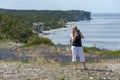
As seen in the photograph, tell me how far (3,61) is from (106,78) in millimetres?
6315

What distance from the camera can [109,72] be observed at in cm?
1432

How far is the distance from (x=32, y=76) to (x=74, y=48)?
2056 mm

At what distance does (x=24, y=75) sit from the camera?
1357 cm

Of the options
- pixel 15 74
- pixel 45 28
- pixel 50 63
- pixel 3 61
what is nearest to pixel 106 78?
pixel 15 74

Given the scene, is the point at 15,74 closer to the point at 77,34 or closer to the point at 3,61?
the point at 77,34

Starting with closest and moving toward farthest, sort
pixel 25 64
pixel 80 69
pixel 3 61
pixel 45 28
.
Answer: pixel 80 69, pixel 25 64, pixel 3 61, pixel 45 28

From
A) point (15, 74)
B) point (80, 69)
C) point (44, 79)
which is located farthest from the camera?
point (80, 69)

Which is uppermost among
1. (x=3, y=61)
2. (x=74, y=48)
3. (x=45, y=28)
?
(x=74, y=48)

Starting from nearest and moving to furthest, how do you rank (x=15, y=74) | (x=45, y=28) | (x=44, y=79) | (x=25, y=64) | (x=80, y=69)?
(x=44, y=79), (x=15, y=74), (x=80, y=69), (x=25, y=64), (x=45, y=28)

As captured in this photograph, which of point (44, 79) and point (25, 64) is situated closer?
point (44, 79)

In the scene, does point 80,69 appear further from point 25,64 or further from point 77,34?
point 25,64

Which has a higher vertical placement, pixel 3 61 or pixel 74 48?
pixel 74 48

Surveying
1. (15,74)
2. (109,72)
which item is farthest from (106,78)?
(15,74)

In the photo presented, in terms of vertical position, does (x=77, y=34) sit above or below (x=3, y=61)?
above
